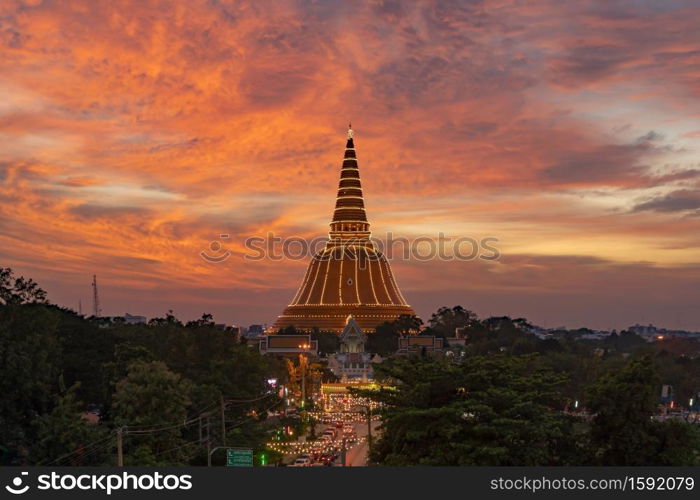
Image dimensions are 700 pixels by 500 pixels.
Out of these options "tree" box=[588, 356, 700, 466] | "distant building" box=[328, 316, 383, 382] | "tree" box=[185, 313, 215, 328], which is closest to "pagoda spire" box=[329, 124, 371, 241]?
"distant building" box=[328, 316, 383, 382]

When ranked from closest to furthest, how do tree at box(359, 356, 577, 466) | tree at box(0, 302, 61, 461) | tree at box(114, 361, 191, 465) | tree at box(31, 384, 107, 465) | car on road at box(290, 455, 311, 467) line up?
tree at box(359, 356, 577, 466) < tree at box(31, 384, 107, 465) < tree at box(0, 302, 61, 461) < tree at box(114, 361, 191, 465) < car on road at box(290, 455, 311, 467)

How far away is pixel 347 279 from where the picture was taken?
127 m

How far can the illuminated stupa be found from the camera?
123m

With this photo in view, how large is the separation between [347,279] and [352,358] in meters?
11.7

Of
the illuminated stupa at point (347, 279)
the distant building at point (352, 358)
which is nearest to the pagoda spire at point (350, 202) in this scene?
the illuminated stupa at point (347, 279)

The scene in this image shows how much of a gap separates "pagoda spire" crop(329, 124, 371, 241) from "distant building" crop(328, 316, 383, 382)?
32.8ft

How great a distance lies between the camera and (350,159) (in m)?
123

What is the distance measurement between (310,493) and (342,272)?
10505cm

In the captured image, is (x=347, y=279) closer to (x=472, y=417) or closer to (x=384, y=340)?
(x=384, y=340)

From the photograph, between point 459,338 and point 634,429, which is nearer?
point 634,429

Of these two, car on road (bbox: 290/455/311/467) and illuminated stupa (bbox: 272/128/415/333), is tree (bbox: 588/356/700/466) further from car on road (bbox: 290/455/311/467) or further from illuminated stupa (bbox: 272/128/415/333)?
illuminated stupa (bbox: 272/128/415/333)

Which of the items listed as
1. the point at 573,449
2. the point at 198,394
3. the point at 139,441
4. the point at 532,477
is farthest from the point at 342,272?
the point at 532,477

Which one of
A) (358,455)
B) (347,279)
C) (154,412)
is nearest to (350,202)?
(347,279)

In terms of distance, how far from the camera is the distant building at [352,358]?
113188 mm
